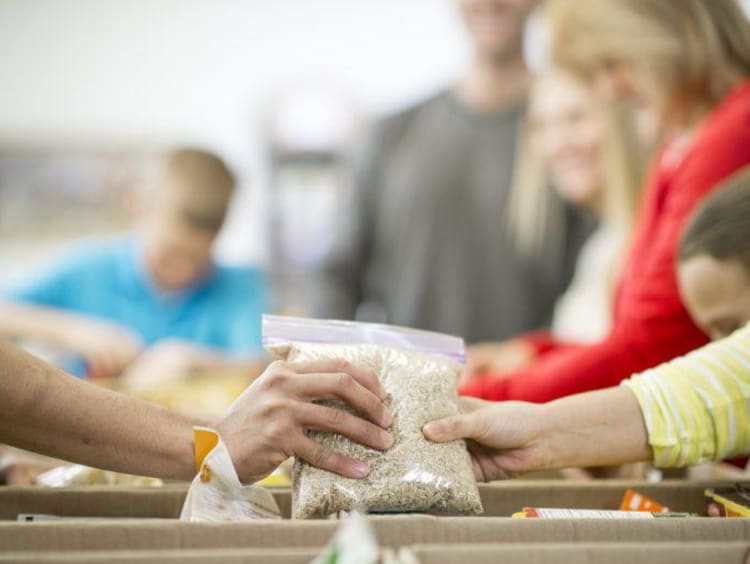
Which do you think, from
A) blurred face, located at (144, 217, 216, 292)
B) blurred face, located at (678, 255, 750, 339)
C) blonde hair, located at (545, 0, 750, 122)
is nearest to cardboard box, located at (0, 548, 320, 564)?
blurred face, located at (678, 255, 750, 339)

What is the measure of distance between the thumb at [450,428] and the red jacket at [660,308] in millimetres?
420

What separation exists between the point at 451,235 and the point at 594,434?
1.72 metres

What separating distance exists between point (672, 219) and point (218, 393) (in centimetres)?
93

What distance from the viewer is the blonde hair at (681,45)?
53.4 inches

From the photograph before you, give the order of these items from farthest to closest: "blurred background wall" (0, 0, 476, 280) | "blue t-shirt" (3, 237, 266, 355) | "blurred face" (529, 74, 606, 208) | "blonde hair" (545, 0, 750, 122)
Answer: "blurred background wall" (0, 0, 476, 280)
"blue t-shirt" (3, 237, 266, 355)
"blurred face" (529, 74, 606, 208)
"blonde hair" (545, 0, 750, 122)

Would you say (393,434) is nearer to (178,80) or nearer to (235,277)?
(235,277)

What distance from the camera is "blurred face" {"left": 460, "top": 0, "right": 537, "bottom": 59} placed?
2.45m

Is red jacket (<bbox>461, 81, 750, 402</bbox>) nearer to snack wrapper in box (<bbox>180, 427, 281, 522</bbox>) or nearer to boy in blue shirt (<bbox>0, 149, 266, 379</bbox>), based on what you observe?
snack wrapper in box (<bbox>180, 427, 281, 522</bbox>)

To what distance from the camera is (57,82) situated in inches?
189

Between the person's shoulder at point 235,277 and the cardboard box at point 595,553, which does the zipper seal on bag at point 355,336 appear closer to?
the cardboard box at point 595,553

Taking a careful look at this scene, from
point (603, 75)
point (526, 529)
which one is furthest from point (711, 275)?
point (603, 75)

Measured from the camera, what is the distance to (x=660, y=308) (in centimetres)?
123

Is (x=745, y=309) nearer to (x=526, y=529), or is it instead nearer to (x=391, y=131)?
(x=526, y=529)

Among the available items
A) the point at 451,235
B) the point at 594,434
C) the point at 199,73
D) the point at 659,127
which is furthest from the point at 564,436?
the point at 199,73
